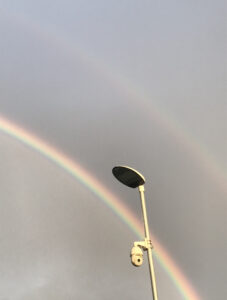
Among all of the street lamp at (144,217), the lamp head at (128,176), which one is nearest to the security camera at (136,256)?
the street lamp at (144,217)

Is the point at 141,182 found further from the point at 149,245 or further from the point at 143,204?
the point at 149,245

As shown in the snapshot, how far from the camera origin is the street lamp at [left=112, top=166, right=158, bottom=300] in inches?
386

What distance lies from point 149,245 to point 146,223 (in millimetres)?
558

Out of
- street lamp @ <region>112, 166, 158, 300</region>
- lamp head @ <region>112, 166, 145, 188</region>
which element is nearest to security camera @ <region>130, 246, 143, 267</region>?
street lamp @ <region>112, 166, 158, 300</region>

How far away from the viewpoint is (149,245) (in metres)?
10.1

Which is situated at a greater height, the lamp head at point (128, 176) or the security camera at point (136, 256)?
the lamp head at point (128, 176)

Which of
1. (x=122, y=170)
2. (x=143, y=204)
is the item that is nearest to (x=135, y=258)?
(x=143, y=204)

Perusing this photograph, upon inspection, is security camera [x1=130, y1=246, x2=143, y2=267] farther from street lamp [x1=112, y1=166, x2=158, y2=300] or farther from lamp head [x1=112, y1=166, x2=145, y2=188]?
lamp head [x1=112, y1=166, x2=145, y2=188]

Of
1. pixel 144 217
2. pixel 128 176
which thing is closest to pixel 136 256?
pixel 144 217

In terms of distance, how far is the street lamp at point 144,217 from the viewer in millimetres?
9797

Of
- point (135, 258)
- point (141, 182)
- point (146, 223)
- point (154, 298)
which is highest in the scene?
point (141, 182)

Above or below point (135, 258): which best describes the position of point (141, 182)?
above

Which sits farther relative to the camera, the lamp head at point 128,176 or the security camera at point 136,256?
the lamp head at point 128,176

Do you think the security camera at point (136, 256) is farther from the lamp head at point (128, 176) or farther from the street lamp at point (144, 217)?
the lamp head at point (128, 176)
